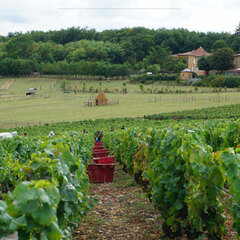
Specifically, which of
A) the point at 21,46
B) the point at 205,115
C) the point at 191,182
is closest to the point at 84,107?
the point at 205,115

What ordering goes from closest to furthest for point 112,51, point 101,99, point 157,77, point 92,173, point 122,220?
point 122,220, point 92,173, point 101,99, point 157,77, point 112,51

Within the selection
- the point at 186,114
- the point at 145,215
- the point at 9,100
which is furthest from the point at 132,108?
the point at 145,215

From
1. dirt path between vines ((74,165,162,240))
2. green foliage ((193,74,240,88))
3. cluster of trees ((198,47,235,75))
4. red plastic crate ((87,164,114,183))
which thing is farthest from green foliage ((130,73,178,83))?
dirt path between vines ((74,165,162,240))

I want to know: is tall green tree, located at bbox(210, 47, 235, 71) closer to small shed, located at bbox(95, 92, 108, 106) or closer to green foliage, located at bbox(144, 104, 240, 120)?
→ small shed, located at bbox(95, 92, 108, 106)

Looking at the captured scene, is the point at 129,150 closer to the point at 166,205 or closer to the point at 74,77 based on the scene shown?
the point at 166,205

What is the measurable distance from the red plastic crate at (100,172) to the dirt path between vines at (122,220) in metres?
1.42

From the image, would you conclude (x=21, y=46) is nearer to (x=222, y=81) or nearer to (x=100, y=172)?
(x=222, y=81)

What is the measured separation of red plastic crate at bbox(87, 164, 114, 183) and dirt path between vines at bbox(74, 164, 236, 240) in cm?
142

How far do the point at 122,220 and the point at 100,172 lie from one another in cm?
479

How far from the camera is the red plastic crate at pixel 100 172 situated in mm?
12938

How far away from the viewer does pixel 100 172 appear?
13.0 meters

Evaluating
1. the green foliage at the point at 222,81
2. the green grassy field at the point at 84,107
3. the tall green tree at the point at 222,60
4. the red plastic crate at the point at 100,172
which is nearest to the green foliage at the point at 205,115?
the green grassy field at the point at 84,107

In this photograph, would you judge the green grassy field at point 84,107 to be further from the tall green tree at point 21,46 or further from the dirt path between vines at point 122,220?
the tall green tree at point 21,46

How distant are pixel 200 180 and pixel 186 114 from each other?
126 feet
